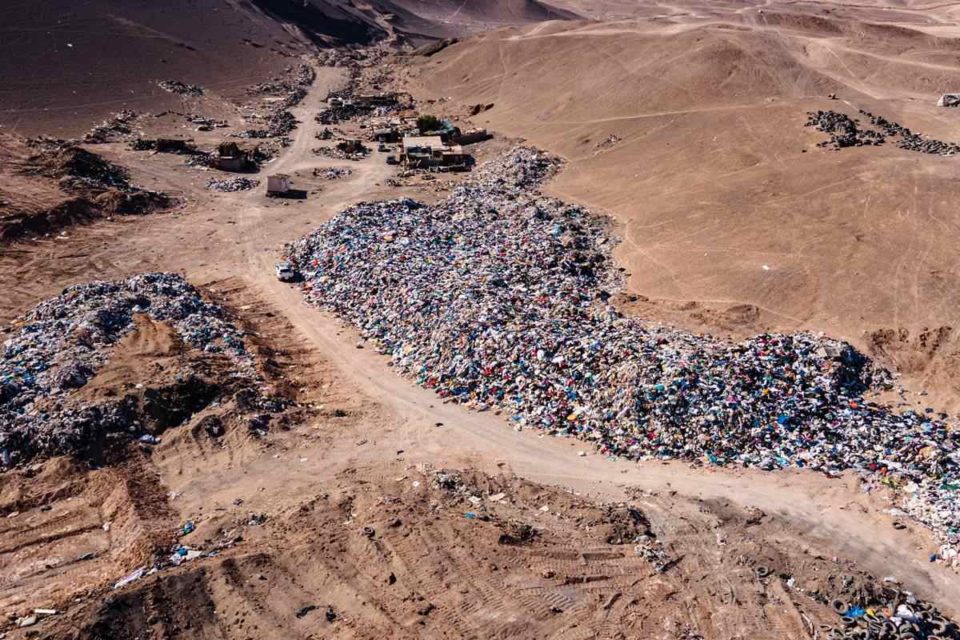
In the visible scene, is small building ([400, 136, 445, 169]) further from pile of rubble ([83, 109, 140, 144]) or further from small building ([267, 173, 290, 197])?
pile of rubble ([83, 109, 140, 144])

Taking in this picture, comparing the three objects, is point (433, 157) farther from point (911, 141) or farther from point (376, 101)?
point (911, 141)

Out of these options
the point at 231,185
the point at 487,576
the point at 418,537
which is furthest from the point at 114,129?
the point at 487,576

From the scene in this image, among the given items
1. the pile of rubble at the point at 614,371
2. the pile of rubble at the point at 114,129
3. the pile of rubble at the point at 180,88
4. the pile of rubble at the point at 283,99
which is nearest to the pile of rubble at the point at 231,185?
the pile of rubble at the point at 283,99

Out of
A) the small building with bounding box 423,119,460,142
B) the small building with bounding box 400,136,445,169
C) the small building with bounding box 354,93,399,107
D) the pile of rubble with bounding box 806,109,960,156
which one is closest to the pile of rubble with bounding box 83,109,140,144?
the small building with bounding box 354,93,399,107

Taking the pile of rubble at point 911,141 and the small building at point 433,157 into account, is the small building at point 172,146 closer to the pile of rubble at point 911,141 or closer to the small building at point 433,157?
the small building at point 433,157

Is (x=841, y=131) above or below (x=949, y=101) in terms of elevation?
below

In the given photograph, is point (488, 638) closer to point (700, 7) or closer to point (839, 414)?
point (839, 414)
